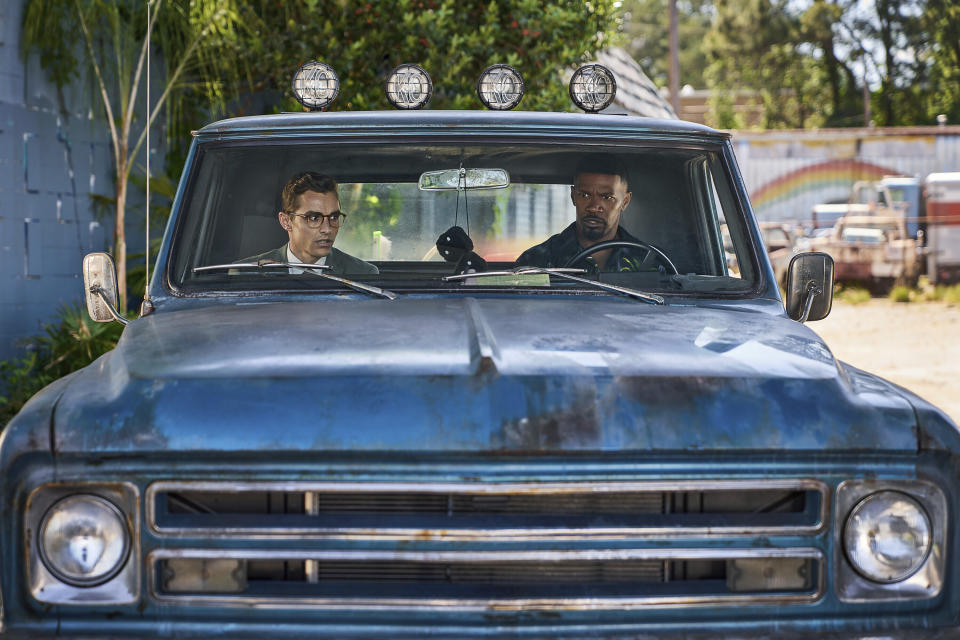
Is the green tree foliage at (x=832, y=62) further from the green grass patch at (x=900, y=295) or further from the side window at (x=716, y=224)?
the side window at (x=716, y=224)

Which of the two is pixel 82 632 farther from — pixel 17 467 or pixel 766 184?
pixel 766 184

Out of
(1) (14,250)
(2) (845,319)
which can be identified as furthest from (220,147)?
(2) (845,319)

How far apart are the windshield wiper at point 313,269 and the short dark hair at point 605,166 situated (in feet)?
3.11

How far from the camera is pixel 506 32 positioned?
924 centimetres

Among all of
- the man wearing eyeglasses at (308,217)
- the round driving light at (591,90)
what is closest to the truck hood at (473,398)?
the man wearing eyeglasses at (308,217)

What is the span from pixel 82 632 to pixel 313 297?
121 centimetres

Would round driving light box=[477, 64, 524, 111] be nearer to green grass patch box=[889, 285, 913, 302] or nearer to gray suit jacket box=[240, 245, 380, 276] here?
gray suit jacket box=[240, 245, 380, 276]

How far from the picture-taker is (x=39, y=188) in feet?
26.3

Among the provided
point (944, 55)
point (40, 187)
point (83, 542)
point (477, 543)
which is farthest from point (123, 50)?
point (944, 55)

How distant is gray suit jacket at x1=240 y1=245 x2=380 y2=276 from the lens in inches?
132

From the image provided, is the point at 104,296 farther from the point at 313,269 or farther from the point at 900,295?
the point at 900,295

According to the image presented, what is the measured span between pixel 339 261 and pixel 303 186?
0.34m

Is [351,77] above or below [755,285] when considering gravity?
above

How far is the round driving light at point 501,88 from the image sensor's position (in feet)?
13.5
